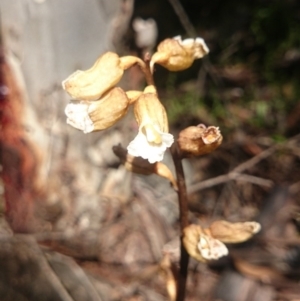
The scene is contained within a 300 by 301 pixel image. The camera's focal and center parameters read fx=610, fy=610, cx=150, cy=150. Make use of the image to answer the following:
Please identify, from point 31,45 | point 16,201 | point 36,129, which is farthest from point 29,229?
point 31,45

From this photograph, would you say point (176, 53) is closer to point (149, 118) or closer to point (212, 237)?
point (149, 118)

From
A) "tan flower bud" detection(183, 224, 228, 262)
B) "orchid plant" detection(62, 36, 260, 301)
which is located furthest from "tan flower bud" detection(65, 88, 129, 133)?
"tan flower bud" detection(183, 224, 228, 262)

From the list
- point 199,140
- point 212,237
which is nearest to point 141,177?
point 212,237

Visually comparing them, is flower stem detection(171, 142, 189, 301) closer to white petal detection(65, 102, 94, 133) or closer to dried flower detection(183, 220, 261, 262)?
dried flower detection(183, 220, 261, 262)

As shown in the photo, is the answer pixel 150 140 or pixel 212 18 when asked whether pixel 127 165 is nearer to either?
pixel 150 140

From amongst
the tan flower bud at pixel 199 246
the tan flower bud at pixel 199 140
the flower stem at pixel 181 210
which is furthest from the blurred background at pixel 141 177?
the tan flower bud at pixel 199 140

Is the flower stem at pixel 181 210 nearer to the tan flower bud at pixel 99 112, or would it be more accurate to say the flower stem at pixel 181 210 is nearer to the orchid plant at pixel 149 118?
the orchid plant at pixel 149 118
